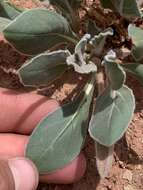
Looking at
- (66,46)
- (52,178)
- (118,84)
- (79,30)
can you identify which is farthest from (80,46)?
(52,178)

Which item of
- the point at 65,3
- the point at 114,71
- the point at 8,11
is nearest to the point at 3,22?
the point at 8,11

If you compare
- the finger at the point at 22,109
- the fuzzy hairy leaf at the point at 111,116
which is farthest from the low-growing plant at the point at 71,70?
the finger at the point at 22,109

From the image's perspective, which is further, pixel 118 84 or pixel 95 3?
pixel 95 3

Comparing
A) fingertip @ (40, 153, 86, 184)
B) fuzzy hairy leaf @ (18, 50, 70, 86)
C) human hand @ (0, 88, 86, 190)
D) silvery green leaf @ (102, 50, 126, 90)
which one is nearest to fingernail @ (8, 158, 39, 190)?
human hand @ (0, 88, 86, 190)

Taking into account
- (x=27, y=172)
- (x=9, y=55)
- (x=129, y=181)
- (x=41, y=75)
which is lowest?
(x=129, y=181)

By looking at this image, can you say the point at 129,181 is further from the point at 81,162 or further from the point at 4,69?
the point at 4,69

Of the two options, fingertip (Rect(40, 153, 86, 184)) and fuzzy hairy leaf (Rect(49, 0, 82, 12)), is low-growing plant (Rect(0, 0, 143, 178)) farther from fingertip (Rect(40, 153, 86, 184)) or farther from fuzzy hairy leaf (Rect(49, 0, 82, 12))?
fingertip (Rect(40, 153, 86, 184))
